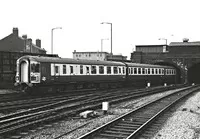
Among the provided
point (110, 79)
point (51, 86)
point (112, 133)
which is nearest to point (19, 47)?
point (110, 79)

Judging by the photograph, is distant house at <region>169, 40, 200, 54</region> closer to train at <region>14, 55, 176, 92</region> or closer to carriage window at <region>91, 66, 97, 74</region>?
train at <region>14, 55, 176, 92</region>

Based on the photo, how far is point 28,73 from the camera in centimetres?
1967

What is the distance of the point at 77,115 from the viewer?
12.6 meters

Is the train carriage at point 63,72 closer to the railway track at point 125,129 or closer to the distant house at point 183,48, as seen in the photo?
the railway track at point 125,129

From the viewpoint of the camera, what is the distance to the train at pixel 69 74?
64.3 feet

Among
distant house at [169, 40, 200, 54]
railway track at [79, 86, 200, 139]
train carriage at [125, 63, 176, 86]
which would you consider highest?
distant house at [169, 40, 200, 54]

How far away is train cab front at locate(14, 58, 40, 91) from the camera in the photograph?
63.8 feet

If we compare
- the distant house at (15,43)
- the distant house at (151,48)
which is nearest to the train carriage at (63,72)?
the distant house at (151,48)

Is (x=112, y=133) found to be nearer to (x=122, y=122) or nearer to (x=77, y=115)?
(x=122, y=122)

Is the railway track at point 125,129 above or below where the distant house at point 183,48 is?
below

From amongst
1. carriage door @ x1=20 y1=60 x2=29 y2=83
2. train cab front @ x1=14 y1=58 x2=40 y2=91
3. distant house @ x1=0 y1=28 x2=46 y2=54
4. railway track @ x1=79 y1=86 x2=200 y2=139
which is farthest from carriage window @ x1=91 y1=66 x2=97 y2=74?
distant house @ x1=0 y1=28 x2=46 y2=54

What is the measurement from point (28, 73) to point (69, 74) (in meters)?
3.46

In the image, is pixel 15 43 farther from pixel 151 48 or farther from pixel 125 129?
pixel 125 129

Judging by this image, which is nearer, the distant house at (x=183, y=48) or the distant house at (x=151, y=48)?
the distant house at (x=183, y=48)
